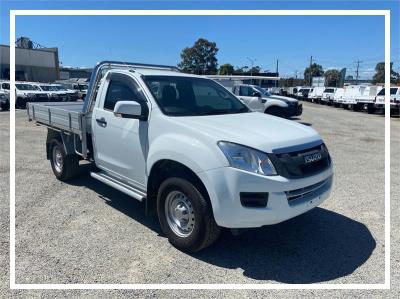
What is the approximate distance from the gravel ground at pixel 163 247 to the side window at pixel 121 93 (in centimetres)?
149

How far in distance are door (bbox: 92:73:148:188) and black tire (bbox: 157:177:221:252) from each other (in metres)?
0.61

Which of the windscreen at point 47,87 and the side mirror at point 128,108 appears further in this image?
the windscreen at point 47,87

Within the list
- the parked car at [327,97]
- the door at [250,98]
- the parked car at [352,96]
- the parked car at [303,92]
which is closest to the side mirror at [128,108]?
the door at [250,98]

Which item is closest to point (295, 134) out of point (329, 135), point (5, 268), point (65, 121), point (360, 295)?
point (360, 295)

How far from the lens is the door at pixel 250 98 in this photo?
15844 millimetres

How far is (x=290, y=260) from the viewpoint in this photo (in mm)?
3807

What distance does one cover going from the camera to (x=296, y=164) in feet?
11.9

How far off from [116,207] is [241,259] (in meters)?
2.17

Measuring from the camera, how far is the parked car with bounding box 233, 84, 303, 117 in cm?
1594

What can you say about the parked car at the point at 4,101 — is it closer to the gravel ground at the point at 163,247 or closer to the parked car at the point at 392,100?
the gravel ground at the point at 163,247

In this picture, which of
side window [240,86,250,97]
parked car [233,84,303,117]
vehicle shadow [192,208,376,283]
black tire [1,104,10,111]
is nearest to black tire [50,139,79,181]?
vehicle shadow [192,208,376,283]

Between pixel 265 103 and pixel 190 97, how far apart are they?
11.9 meters

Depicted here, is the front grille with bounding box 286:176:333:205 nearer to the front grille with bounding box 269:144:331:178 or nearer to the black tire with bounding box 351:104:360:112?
the front grille with bounding box 269:144:331:178

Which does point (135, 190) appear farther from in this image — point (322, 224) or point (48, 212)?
point (322, 224)
